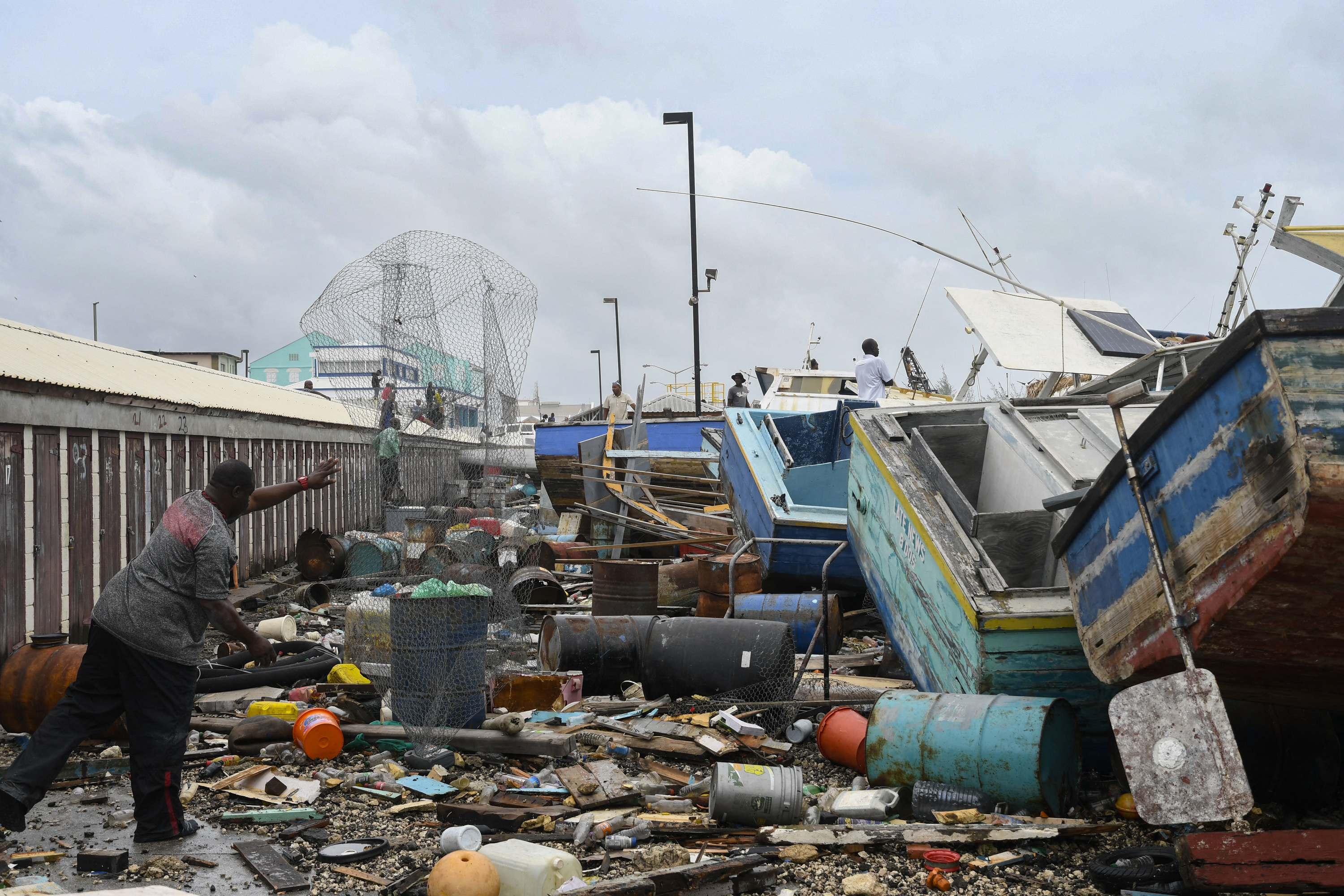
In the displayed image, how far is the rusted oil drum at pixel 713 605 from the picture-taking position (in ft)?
28.0

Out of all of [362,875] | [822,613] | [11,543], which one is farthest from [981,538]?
[11,543]

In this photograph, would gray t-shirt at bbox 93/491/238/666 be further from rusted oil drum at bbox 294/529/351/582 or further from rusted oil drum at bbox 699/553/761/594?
rusted oil drum at bbox 294/529/351/582

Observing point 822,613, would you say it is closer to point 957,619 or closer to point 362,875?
point 957,619

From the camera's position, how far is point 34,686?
576 cm

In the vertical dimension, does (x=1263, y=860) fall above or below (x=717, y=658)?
below

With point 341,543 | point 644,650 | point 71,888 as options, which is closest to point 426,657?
point 644,650

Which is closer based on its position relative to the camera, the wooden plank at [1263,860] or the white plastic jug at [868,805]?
the wooden plank at [1263,860]

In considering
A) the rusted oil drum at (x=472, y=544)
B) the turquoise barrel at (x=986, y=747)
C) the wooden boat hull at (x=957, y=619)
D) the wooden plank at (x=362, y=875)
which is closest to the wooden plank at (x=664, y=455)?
the rusted oil drum at (x=472, y=544)

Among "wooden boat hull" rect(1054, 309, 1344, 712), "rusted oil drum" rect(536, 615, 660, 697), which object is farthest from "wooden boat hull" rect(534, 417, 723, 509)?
"wooden boat hull" rect(1054, 309, 1344, 712)

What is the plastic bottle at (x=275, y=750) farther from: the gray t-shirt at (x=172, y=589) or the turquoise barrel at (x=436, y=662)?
the gray t-shirt at (x=172, y=589)

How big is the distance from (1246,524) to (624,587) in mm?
5468

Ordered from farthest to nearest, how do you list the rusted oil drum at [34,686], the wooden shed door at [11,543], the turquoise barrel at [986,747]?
the wooden shed door at [11,543], the rusted oil drum at [34,686], the turquoise barrel at [986,747]

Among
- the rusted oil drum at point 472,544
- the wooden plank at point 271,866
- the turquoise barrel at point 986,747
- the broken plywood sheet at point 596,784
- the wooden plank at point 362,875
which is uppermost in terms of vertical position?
the rusted oil drum at point 472,544

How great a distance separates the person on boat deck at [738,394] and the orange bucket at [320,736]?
1389 centimetres
